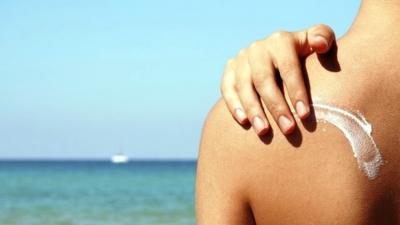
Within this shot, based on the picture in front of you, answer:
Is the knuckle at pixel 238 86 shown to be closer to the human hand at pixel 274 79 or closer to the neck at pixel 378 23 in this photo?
the human hand at pixel 274 79

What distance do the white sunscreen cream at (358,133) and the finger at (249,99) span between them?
12cm

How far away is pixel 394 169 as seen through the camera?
5.07 ft

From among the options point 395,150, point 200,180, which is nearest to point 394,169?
Result: point 395,150

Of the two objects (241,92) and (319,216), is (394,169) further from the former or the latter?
(241,92)

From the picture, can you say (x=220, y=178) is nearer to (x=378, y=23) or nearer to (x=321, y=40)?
(x=321, y=40)

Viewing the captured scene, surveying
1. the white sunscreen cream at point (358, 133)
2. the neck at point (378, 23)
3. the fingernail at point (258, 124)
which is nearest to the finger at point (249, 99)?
the fingernail at point (258, 124)

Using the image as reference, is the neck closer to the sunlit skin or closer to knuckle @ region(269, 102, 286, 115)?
the sunlit skin

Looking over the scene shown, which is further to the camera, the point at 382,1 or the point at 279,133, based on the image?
the point at 382,1

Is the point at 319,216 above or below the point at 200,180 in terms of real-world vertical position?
below

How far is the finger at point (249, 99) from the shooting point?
1512mm

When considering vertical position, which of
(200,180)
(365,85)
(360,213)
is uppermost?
(365,85)

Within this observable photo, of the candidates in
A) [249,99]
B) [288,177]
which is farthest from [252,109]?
[288,177]

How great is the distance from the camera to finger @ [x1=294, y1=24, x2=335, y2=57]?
5.01ft

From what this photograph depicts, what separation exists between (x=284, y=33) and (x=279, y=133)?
224mm
